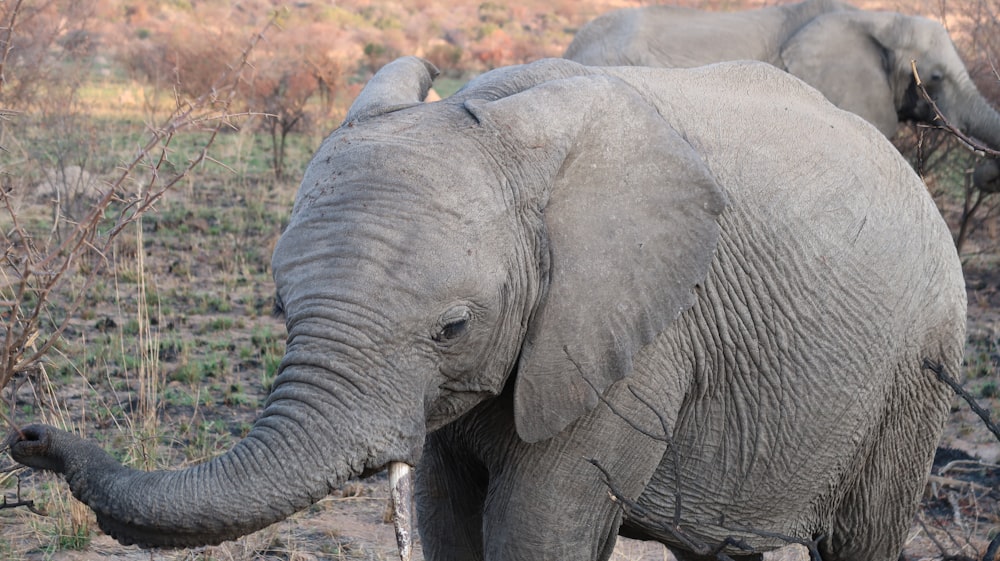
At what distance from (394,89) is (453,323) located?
74cm

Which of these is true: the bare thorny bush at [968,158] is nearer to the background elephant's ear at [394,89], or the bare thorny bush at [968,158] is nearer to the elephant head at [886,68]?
the elephant head at [886,68]

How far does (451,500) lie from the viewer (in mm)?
3400

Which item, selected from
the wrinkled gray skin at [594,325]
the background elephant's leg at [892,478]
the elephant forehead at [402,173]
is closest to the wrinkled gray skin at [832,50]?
the background elephant's leg at [892,478]

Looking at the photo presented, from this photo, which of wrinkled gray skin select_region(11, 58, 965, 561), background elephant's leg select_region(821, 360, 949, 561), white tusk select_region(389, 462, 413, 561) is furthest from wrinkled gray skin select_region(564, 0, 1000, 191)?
white tusk select_region(389, 462, 413, 561)

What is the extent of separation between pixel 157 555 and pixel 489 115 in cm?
226

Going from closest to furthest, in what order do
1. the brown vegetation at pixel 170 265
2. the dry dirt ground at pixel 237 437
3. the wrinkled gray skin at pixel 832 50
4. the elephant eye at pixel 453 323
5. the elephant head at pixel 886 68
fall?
the elephant eye at pixel 453 323
the brown vegetation at pixel 170 265
the dry dirt ground at pixel 237 437
the elephant head at pixel 886 68
the wrinkled gray skin at pixel 832 50

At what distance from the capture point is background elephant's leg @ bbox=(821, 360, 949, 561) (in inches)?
141

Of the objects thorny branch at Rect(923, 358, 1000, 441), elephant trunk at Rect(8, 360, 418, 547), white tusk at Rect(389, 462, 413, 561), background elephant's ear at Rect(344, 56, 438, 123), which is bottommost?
white tusk at Rect(389, 462, 413, 561)

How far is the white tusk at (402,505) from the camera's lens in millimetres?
2482

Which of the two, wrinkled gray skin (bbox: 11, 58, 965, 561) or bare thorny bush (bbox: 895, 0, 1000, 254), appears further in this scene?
bare thorny bush (bbox: 895, 0, 1000, 254)

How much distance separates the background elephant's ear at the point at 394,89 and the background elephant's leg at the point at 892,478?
5.20 ft

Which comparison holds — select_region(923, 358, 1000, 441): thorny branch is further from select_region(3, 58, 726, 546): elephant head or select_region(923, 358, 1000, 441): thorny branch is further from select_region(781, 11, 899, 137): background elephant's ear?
select_region(781, 11, 899, 137): background elephant's ear

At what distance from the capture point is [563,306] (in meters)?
2.75

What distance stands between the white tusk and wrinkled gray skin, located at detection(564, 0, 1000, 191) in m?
7.83
